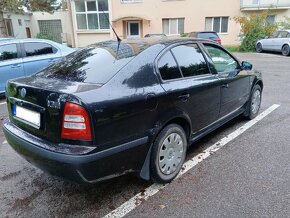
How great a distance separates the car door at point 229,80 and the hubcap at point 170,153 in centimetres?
111

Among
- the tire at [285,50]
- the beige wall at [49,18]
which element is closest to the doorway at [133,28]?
the beige wall at [49,18]

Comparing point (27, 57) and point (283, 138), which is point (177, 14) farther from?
point (283, 138)

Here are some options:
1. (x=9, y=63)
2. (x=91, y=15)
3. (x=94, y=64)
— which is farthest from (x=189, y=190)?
(x=91, y=15)

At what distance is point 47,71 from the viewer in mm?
3213

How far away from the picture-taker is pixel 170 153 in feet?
10.1

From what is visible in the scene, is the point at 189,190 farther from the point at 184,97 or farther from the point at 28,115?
the point at 28,115

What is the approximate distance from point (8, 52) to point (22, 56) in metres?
0.33

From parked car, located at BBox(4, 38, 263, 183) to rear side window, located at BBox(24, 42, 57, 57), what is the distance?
425cm

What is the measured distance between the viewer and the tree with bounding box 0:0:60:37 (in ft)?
47.9

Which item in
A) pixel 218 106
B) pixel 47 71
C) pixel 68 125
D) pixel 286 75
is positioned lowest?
pixel 286 75

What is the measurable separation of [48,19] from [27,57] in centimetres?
2664

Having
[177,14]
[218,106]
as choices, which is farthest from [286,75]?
[177,14]

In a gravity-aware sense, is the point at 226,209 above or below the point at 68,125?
below

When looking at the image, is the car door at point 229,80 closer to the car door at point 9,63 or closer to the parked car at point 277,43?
the car door at point 9,63
